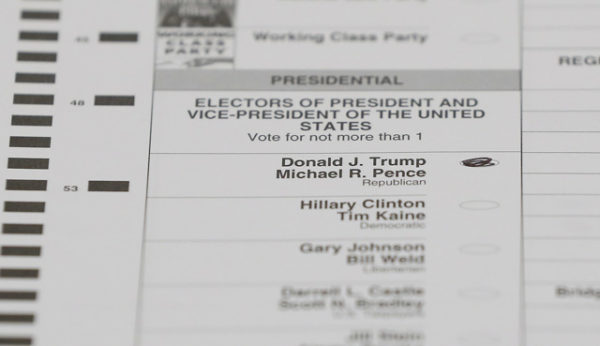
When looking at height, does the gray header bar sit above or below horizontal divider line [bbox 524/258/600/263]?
above

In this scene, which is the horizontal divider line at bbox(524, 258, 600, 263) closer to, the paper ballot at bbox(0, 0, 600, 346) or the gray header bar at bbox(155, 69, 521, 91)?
the paper ballot at bbox(0, 0, 600, 346)

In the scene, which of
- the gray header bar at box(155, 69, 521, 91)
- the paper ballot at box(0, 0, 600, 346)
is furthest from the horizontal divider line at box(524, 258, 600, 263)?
the gray header bar at box(155, 69, 521, 91)

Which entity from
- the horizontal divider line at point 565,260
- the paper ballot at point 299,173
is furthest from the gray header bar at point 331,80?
the horizontal divider line at point 565,260

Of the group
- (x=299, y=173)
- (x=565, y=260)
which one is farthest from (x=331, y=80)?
(x=565, y=260)

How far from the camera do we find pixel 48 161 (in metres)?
0.83

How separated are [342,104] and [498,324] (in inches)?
11.1

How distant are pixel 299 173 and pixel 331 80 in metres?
0.12

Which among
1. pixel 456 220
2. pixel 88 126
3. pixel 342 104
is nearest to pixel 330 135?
pixel 342 104

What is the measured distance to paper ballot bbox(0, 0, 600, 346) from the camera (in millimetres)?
776

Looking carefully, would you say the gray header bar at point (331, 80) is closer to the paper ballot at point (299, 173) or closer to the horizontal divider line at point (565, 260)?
the paper ballot at point (299, 173)

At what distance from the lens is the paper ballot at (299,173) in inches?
30.6

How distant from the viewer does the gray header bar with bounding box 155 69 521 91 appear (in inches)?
A: 33.9

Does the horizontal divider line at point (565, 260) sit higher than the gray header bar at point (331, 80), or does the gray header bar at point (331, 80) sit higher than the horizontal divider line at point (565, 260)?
the gray header bar at point (331, 80)

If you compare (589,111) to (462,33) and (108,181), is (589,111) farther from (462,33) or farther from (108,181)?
(108,181)
